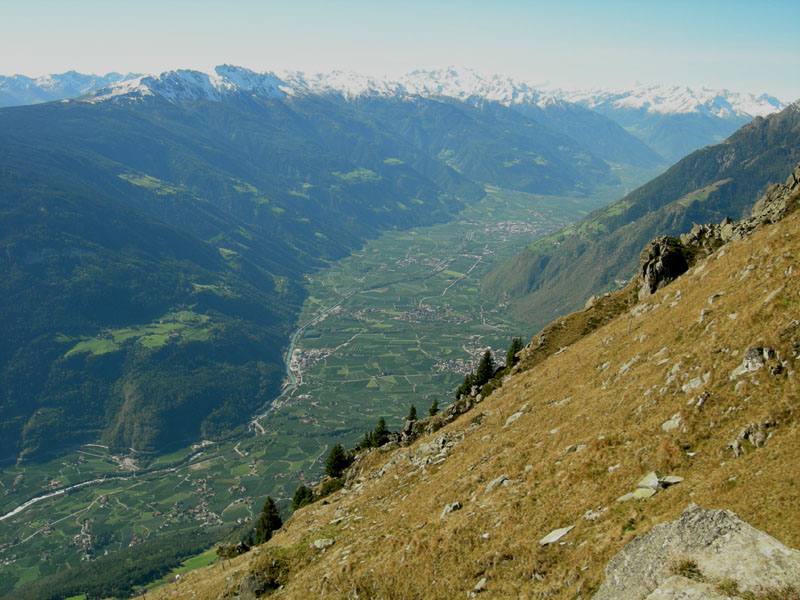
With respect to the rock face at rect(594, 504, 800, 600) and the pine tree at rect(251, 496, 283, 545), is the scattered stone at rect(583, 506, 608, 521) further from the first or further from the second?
the pine tree at rect(251, 496, 283, 545)

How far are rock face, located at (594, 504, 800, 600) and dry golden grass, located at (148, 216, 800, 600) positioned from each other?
2005mm

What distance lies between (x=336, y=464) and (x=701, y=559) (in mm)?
84343

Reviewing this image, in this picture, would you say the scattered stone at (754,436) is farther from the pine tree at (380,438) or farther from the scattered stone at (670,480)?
the pine tree at (380,438)

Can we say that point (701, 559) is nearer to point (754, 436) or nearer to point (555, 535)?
point (555, 535)

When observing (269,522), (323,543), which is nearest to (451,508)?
(323,543)

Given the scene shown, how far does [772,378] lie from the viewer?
25.6 m

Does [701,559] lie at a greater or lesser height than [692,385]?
lesser

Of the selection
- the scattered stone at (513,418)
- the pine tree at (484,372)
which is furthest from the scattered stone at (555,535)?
the pine tree at (484,372)

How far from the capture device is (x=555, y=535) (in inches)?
975

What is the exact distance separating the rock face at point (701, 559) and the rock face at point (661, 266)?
52.9 meters

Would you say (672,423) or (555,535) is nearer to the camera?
(555,535)

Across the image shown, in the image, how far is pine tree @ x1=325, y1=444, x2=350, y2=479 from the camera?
93325mm

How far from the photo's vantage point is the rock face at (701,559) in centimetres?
1514

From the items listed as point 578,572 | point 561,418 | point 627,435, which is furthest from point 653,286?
point 578,572
